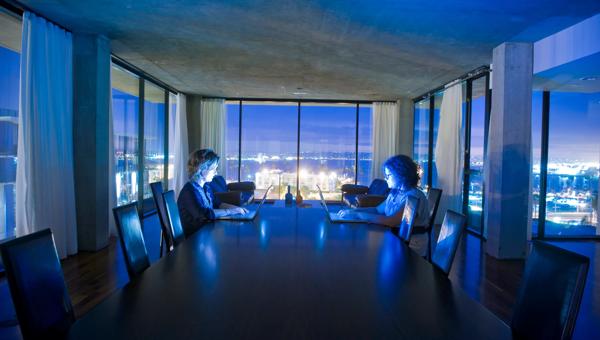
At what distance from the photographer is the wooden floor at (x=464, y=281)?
267 cm

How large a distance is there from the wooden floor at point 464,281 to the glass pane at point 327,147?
15.4 ft

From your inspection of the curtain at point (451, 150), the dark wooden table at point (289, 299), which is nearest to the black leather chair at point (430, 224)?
the dark wooden table at point (289, 299)

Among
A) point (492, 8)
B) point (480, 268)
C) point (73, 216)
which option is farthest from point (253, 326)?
point (73, 216)

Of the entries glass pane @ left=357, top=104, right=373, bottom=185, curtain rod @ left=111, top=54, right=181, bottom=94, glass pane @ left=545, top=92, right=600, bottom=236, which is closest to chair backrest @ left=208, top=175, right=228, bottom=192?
curtain rod @ left=111, top=54, right=181, bottom=94

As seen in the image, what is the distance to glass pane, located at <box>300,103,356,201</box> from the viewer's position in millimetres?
9195

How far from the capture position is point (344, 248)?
1929 millimetres

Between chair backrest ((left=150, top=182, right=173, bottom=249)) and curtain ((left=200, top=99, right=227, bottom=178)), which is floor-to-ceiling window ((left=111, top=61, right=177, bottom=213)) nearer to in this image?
curtain ((left=200, top=99, right=227, bottom=178))

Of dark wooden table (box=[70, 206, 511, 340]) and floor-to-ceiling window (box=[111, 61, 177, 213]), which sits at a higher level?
floor-to-ceiling window (box=[111, 61, 177, 213])

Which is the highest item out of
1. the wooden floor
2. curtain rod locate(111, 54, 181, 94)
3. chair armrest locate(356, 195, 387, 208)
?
curtain rod locate(111, 54, 181, 94)

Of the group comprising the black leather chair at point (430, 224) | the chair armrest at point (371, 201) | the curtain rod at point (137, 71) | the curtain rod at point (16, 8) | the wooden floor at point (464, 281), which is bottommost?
the wooden floor at point (464, 281)

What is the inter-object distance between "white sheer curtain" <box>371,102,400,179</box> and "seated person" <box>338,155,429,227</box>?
5.61 m

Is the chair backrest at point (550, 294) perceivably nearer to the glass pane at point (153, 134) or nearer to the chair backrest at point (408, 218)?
the chair backrest at point (408, 218)

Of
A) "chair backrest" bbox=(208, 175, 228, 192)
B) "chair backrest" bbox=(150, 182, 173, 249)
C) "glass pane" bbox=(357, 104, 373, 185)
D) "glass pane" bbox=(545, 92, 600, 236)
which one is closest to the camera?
"chair backrest" bbox=(150, 182, 173, 249)

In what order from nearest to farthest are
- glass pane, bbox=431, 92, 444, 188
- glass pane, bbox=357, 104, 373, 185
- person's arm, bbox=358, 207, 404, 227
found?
1. person's arm, bbox=358, 207, 404, 227
2. glass pane, bbox=431, 92, 444, 188
3. glass pane, bbox=357, 104, 373, 185
